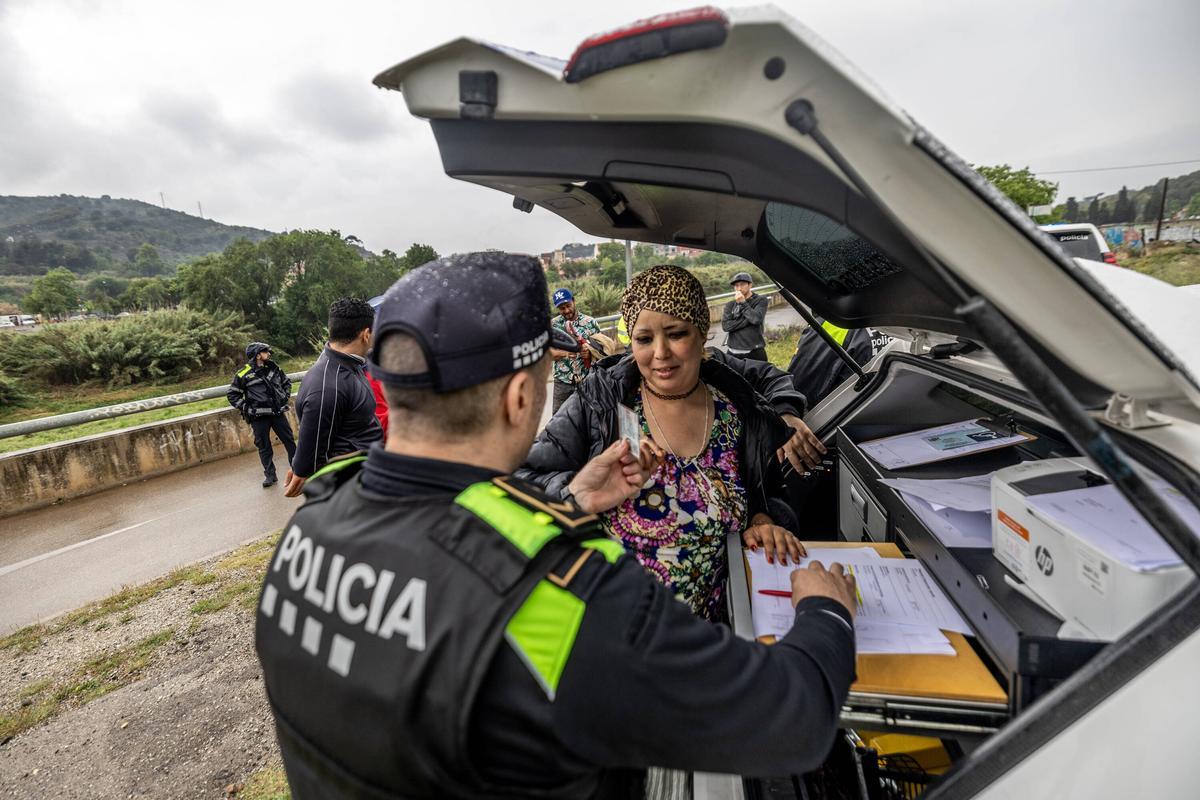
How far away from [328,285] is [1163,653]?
96.5 ft

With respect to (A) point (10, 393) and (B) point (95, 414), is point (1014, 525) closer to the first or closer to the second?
(B) point (95, 414)

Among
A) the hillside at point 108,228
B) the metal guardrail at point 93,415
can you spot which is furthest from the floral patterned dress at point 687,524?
the hillside at point 108,228

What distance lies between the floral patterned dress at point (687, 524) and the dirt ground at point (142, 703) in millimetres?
2222

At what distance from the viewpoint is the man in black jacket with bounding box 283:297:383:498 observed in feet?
13.3

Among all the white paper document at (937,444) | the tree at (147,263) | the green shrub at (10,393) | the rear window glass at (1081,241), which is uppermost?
the tree at (147,263)

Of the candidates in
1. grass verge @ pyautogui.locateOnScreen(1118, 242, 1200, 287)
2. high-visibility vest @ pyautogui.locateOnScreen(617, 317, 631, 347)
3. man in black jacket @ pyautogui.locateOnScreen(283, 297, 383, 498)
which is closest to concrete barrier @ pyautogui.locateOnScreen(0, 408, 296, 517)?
man in black jacket @ pyautogui.locateOnScreen(283, 297, 383, 498)

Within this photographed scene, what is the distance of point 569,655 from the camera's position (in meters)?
0.80

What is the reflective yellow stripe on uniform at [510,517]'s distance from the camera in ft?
2.82

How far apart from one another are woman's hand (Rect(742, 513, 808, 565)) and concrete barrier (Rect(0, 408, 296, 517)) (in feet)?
29.0

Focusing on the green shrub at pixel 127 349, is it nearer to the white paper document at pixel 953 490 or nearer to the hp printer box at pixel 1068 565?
the white paper document at pixel 953 490

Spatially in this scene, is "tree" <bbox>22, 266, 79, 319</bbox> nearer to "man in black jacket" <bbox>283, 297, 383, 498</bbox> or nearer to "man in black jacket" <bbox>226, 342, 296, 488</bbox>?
"man in black jacket" <bbox>226, 342, 296, 488</bbox>

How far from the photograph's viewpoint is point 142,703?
325 cm

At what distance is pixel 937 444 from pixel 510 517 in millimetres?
1880

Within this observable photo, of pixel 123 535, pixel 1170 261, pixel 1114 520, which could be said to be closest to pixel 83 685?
pixel 123 535
